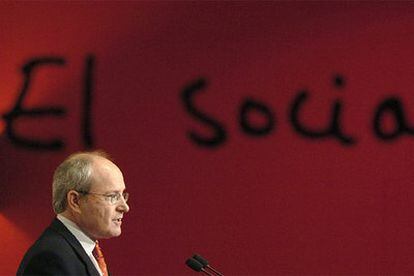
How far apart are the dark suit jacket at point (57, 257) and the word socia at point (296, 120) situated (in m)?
1.44

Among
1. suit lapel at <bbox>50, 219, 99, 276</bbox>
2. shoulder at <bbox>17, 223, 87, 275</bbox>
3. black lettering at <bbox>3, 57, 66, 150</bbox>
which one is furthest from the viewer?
black lettering at <bbox>3, 57, 66, 150</bbox>

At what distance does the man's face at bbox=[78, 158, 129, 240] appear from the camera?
2447mm

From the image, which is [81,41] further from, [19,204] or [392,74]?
[392,74]

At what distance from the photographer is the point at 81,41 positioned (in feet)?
12.4

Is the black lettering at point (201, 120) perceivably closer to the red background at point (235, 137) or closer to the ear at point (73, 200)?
the red background at point (235, 137)

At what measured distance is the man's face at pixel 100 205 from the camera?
2.45 meters

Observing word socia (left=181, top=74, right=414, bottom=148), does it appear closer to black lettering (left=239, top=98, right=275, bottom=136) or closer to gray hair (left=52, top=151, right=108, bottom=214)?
black lettering (left=239, top=98, right=275, bottom=136)

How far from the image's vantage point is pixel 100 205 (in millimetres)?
2459

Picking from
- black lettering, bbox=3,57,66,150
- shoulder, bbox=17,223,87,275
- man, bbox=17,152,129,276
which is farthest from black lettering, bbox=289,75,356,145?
shoulder, bbox=17,223,87,275

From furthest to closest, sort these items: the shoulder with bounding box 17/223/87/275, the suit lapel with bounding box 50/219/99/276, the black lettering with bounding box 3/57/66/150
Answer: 1. the black lettering with bounding box 3/57/66/150
2. the suit lapel with bounding box 50/219/99/276
3. the shoulder with bounding box 17/223/87/275

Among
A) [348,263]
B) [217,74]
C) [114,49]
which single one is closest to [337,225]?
[348,263]

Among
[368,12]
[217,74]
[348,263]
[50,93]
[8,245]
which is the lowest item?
[8,245]

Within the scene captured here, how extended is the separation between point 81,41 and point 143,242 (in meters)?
0.94

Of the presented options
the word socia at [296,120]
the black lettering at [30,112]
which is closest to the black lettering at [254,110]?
the word socia at [296,120]
